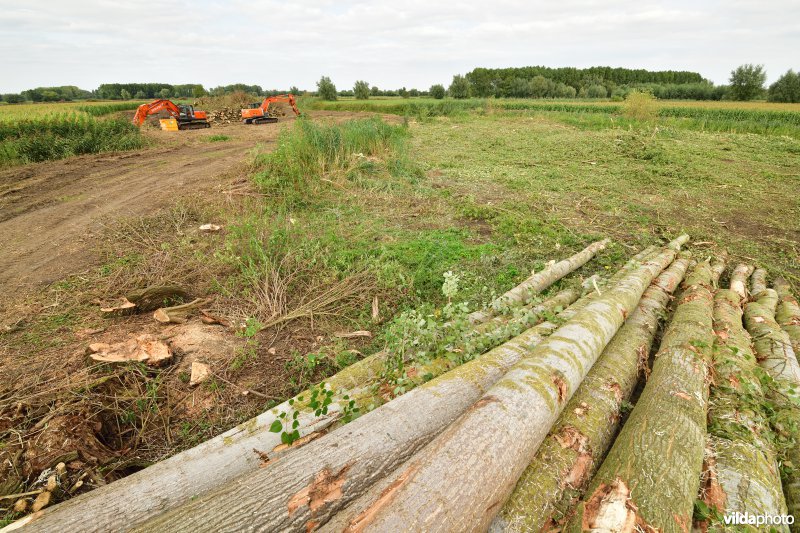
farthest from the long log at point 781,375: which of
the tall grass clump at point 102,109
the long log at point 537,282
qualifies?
the tall grass clump at point 102,109

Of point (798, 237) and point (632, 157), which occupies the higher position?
point (632, 157)

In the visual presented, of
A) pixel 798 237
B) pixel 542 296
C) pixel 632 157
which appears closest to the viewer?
pixel 542 296

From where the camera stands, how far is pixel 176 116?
1686 centimetres

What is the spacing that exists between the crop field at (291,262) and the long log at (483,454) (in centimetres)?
10

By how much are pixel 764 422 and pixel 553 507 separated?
1647mm

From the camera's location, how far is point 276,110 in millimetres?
22219

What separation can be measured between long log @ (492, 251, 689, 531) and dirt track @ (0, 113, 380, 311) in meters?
5.84

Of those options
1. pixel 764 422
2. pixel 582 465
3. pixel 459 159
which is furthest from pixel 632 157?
pixel 582 465

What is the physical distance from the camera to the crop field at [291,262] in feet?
9.24

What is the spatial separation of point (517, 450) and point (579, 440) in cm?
60

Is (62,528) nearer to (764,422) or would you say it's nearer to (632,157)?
(764,422)

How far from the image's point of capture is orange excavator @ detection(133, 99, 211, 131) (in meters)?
15.4

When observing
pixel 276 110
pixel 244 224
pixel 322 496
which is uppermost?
pixel 276 110

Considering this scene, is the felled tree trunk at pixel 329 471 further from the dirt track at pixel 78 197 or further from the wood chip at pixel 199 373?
the dirt track at pixel 78 197
